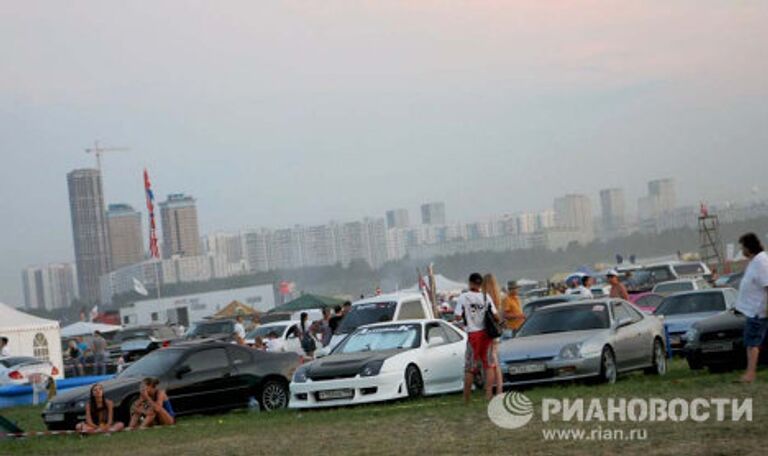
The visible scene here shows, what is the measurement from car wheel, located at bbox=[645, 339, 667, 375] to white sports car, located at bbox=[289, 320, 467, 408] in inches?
116

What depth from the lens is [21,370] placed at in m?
35.2

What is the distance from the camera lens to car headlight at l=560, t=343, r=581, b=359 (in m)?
18.2

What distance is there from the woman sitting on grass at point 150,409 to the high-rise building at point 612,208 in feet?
472

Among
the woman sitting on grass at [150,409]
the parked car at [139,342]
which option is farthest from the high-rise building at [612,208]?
the woman sitting on grass at [150,409]

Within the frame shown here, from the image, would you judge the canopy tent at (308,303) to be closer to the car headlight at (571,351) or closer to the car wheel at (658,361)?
the car wheel at (658,361)

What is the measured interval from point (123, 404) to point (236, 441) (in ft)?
16.9

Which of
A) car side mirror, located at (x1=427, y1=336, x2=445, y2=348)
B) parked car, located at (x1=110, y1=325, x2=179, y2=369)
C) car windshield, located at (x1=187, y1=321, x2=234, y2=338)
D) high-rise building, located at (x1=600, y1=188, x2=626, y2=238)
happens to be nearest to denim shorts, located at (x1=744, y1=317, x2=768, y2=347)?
car side mirror, located at (x1=427, y1=336, x2=445, y2=348)

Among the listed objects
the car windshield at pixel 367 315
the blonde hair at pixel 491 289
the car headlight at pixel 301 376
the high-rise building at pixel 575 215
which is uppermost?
the high-rise building at pixel 575 215

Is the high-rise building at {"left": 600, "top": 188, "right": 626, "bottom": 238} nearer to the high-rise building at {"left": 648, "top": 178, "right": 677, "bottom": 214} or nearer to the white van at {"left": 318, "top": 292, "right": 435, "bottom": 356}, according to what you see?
the high-rise building at {"left": 648, "top": 178, "right": 677, "bottom": 214}

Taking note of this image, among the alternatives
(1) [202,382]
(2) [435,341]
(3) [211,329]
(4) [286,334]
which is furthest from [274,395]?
(3) [211,329]

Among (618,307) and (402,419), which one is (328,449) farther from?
(618,307)

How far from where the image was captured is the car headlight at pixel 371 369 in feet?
61.3

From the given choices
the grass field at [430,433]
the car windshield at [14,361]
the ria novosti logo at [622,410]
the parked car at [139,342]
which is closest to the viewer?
the grass field at [430,433]

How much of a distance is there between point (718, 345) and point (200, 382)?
26.3 feet
